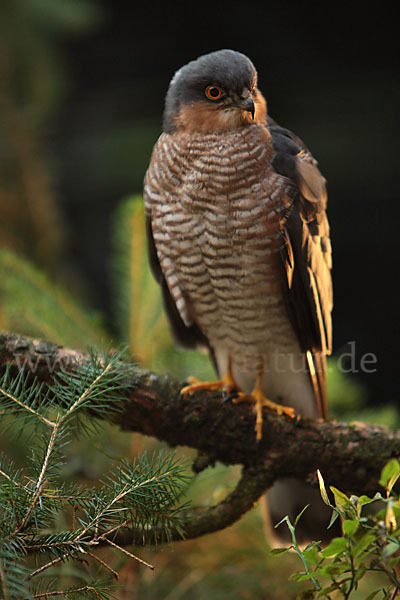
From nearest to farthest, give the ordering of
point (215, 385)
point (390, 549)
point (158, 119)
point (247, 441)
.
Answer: point (390, 549) < point (247, 441) < point (215, 385) < point (158, 119)

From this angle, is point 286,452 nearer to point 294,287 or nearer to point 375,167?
point 294,287

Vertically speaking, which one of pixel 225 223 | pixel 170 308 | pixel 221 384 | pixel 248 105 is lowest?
pixel 221 384

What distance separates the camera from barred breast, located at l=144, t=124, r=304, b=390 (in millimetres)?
1568

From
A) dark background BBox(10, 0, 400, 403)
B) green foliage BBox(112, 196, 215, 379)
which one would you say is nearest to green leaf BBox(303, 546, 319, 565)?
green foliage BBox(112, 196, 215, 379)

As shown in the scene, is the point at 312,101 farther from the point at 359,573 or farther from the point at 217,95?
the point at 359,573

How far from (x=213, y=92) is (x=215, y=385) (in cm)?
80

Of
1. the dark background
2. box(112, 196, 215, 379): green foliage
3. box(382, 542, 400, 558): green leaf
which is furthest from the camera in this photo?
the dark background

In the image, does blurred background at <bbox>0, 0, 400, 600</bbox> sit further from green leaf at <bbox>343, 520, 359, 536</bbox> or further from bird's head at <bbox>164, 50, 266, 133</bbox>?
green leaf at <bbox>343, 520, 359, 536</bbox>

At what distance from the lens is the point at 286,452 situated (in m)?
1.47

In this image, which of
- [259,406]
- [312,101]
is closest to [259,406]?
[259,406]

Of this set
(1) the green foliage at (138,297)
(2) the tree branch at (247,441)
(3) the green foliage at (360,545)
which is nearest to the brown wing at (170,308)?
(1) the green foliage at (138,297)

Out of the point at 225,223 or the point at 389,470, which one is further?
the point at 225,223

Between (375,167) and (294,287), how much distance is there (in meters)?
2.26

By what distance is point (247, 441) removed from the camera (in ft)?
4.83
